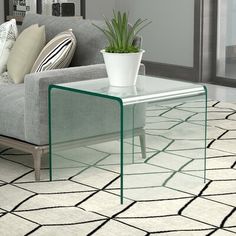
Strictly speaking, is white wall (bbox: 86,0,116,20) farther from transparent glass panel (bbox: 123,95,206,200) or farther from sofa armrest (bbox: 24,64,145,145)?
transparent glass panel (bbox: 123,95,206,200)

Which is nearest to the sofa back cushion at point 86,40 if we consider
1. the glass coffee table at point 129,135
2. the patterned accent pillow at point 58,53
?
the patterned accent pillow at point 58,53

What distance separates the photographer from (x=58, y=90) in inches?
155

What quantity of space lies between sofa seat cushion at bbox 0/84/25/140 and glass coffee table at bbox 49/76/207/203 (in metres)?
0.20

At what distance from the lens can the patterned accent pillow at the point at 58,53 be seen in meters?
4.31

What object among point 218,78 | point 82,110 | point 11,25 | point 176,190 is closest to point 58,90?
point 82,110

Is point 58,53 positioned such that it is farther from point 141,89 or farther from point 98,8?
point 98,8

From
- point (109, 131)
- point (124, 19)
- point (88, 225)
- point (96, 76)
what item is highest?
point (124, 19)

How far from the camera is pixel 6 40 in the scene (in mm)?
4828

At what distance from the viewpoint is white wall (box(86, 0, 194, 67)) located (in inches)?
278

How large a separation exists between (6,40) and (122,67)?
51.7 inches

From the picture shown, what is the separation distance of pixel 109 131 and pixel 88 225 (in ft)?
2.61

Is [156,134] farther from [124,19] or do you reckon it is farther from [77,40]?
[77,40]

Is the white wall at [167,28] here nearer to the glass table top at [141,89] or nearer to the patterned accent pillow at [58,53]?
the patterned accent pillow at [58,53]

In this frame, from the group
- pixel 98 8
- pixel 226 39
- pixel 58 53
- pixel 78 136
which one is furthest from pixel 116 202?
pixel 98 8
